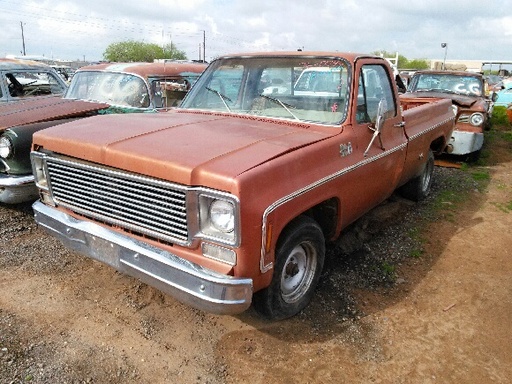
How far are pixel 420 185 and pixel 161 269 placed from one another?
13.8ft

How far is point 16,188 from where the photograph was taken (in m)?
4.50

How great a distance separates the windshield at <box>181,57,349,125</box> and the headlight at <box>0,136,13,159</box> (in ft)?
6.36

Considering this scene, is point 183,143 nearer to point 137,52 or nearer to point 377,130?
point 377,130

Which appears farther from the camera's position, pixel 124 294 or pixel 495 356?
pixel 124 294

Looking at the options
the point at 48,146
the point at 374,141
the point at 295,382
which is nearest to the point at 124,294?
the point at 48,146

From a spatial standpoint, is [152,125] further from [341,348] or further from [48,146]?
[341,348]

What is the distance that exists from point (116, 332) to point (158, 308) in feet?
1.23

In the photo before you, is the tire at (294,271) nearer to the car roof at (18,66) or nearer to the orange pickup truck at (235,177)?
the orange pickup truck at (235,177)

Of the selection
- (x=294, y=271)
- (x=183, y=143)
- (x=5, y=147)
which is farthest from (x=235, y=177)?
(x=5, y=147)

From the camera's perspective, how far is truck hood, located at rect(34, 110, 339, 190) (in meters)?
2.40

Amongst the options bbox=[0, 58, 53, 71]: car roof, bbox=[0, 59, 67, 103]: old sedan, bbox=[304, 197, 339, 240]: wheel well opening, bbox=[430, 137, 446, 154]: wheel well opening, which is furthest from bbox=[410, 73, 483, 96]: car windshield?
bbox=[0, 58, 53, 71]: car roof

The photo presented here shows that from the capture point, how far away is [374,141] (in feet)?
12.1

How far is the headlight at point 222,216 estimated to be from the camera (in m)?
2.35

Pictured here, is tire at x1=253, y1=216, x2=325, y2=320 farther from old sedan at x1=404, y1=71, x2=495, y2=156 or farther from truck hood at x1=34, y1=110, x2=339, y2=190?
old sedan at x1=404, y1=71, x2=495, y2=156
